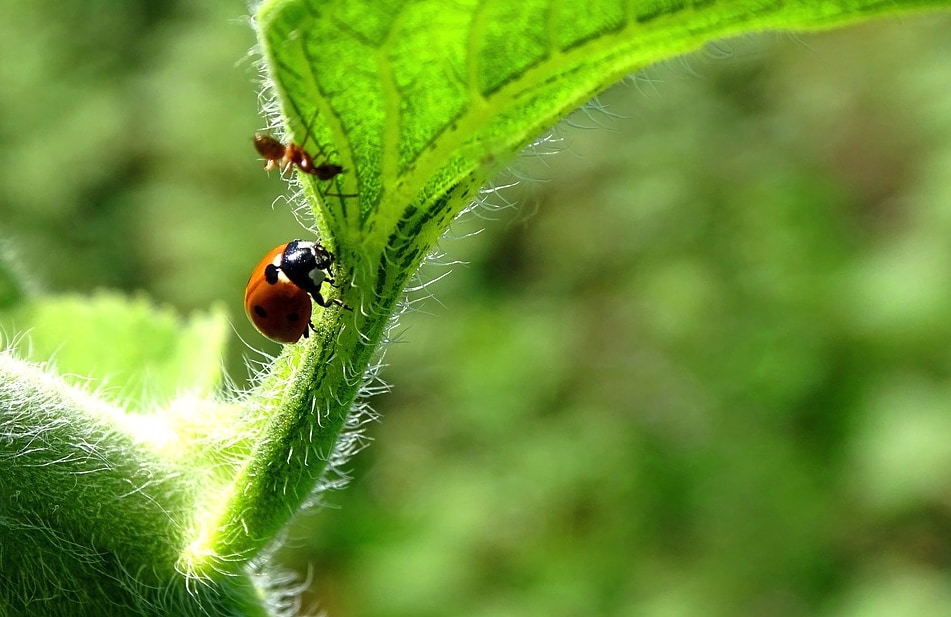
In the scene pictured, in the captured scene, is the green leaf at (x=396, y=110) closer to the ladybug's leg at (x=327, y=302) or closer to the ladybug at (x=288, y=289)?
the ladybug's leg at (x=327, y=302)

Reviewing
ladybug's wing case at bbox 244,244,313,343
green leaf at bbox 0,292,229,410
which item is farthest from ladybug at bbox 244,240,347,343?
green leaf at bbox 0,292,229,410

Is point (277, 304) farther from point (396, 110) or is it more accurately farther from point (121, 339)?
point (121, 339)

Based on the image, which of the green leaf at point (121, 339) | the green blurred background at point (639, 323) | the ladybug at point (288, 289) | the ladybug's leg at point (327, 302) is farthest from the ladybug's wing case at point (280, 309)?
the green blurred background at point (639, 323)

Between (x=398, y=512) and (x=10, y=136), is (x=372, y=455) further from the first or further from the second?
(x=10, y=136)

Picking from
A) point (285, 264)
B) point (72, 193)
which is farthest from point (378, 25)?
point (72, 193)

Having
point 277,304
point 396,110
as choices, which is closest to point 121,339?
point 277,304
